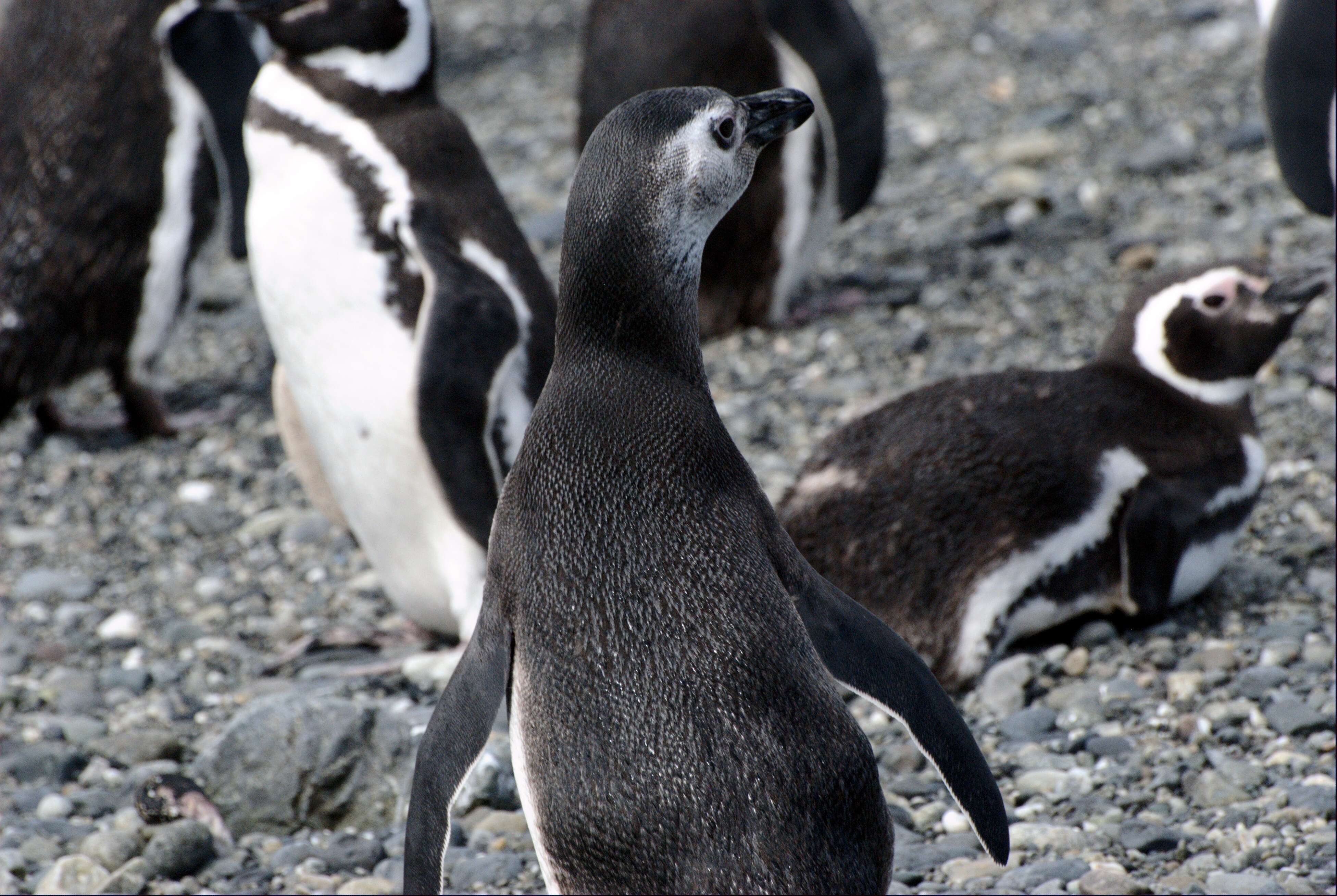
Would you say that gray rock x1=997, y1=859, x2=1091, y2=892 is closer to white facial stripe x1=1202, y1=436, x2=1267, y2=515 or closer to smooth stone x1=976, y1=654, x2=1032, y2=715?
smooth stone x1=976, y1=654, x2=1032, y2=715

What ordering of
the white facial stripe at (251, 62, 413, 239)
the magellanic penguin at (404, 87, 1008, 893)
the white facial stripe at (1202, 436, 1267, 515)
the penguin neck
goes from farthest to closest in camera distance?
1. the white facial stripe at (251, 62, 413, 239)
2. the white facial stripe at (1202, 436, 1267, 515)
3. the penguin neck
4. the magellanic penguin at (404, 87, 1008, 893)

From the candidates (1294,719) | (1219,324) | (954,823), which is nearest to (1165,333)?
(1219,324)

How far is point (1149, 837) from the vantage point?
3078 mm

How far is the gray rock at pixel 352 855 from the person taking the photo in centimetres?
331

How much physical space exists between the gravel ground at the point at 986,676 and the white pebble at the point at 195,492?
0.04 ft

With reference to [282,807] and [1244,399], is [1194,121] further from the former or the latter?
[282,807]

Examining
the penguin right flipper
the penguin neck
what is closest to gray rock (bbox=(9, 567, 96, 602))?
the penguin right flipper

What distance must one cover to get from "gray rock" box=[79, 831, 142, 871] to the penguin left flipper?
1.62m

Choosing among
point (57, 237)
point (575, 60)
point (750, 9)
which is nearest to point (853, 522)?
point (750, 9)

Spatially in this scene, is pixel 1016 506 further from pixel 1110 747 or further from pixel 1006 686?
pixel 1110 747

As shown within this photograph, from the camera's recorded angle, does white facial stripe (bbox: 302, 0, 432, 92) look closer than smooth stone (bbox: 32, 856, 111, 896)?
No

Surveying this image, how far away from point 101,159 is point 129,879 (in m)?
3.36

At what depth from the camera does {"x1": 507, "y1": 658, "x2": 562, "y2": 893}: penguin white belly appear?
2.44 metres

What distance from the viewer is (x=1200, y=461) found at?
13.0ft
